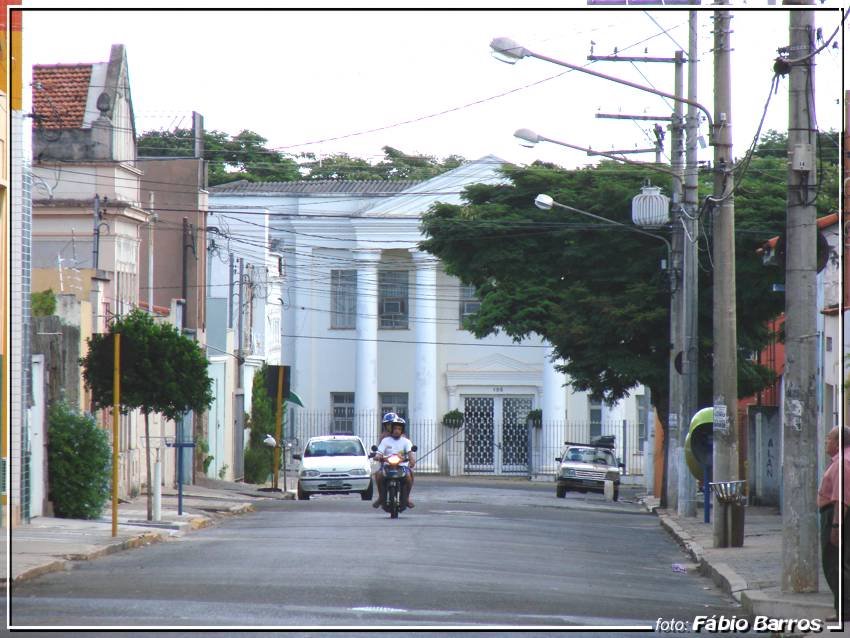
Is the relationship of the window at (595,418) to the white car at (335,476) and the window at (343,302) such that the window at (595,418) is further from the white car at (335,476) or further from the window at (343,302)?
the white car at (335,476)

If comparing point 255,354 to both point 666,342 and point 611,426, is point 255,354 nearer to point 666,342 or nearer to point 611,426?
point 611,426

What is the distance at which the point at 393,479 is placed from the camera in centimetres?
2283

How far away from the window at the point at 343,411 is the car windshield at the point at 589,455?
16191mm

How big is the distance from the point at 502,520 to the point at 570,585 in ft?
35.7

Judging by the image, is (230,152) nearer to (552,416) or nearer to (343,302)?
(343,302)

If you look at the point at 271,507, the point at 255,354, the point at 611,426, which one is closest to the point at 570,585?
the point at 271,507

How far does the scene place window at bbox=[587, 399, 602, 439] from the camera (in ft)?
180

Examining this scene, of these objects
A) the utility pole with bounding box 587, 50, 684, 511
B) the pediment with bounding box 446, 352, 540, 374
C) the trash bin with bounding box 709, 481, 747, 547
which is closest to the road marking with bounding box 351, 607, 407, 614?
the trash bin with bounding box 709, 481, 747, 547

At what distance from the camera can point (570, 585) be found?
13.6m

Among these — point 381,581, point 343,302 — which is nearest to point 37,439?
point 381,581

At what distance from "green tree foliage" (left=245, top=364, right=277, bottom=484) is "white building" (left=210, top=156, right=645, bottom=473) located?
7.32 meters

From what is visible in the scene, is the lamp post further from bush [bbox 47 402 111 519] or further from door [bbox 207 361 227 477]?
door [bbox 207 361 227 477]

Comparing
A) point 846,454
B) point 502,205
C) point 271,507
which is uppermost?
point 502,205

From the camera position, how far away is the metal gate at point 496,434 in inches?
2133
